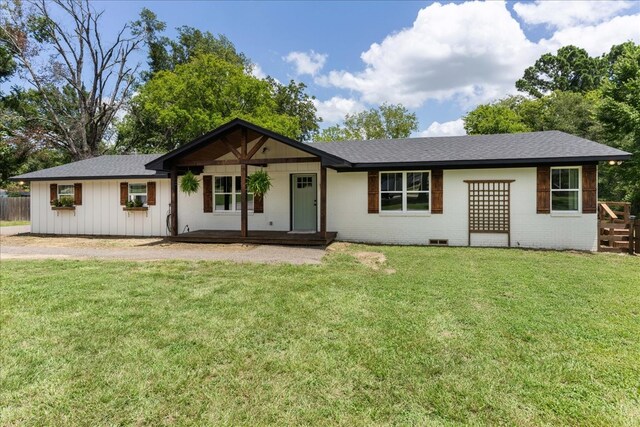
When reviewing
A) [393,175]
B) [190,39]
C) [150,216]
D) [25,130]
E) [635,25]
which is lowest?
[150,216]

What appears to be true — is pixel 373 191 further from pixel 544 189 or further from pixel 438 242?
pixel 544 189

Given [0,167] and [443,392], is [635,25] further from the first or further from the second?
[0,167]

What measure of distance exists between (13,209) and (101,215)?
1466 cm

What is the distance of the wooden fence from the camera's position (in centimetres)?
2217

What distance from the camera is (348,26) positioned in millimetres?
18219

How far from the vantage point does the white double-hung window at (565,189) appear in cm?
974

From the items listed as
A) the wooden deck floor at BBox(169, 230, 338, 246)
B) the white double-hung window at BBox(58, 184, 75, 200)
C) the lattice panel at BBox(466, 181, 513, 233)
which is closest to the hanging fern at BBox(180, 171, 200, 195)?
the wooden deck floor at BBox(169, 230, 338, 246)

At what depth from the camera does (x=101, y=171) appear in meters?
13.4

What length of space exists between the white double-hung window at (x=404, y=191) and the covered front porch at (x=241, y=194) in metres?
2.13

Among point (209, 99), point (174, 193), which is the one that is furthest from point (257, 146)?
point (209, 99)

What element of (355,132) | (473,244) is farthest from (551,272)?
(355,132)

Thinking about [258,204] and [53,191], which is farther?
[53,191]

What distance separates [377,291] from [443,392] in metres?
2.72

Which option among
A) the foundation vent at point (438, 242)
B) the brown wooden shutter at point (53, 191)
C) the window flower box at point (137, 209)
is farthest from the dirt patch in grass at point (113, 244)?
the foundation vent at point (438, 242)
